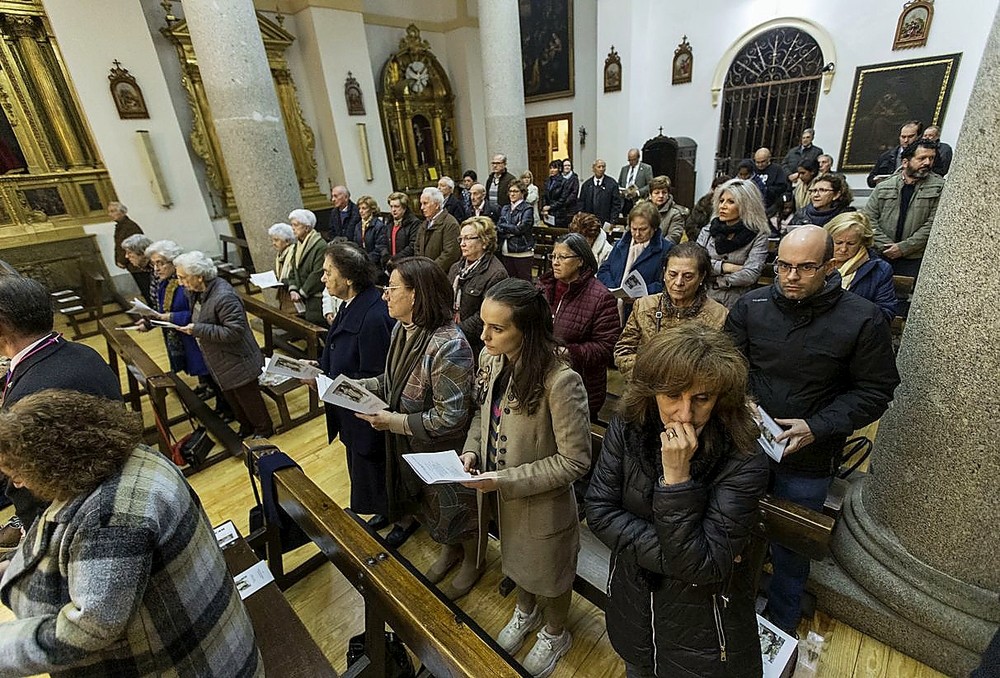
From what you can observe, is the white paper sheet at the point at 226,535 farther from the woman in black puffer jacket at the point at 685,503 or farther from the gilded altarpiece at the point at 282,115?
the gilded altarpiece at the point at 282,115

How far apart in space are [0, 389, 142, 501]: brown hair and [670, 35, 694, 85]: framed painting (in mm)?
11526

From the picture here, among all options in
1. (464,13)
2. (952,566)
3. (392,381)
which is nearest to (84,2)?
(464,13)

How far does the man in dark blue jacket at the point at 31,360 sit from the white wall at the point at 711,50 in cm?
1047

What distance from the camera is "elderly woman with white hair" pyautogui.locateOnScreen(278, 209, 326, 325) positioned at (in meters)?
4.42

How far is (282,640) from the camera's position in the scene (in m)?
1.67

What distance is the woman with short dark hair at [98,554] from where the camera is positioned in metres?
1.04

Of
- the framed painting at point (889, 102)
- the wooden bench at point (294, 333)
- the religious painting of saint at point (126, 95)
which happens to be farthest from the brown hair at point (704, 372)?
the framed painting at point (889, 102)

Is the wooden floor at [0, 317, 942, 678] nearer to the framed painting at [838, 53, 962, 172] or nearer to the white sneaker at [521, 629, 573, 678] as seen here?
the white sneaker at [521, 629, 573, 678]

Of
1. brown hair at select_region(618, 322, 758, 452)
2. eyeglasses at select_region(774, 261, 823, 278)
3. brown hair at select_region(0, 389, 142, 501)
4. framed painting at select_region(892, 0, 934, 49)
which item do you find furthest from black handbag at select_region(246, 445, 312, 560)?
framed painting at select_region(892, 0, 934, 49)

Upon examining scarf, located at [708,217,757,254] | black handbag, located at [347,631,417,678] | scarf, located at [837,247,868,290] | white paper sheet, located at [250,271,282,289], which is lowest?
black handbag, located at [347,631,417,678]

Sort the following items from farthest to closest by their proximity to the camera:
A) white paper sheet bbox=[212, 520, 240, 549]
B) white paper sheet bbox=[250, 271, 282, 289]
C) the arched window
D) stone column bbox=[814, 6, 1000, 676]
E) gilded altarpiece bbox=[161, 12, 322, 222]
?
the arched window, gilded altarpiece bbox=[161, 12, 322, 222], white paper sheet bbox=[250, 271, 282, 289], white paper sheet bbox=[212, 520, 240, 549], stone column bbox=[814, 6, 1000, 676]

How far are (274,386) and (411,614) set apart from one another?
306 centimetres

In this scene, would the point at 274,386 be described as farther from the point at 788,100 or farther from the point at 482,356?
the point at 788,100

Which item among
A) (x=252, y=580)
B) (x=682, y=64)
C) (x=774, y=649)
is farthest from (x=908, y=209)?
(x=682, y=64)
